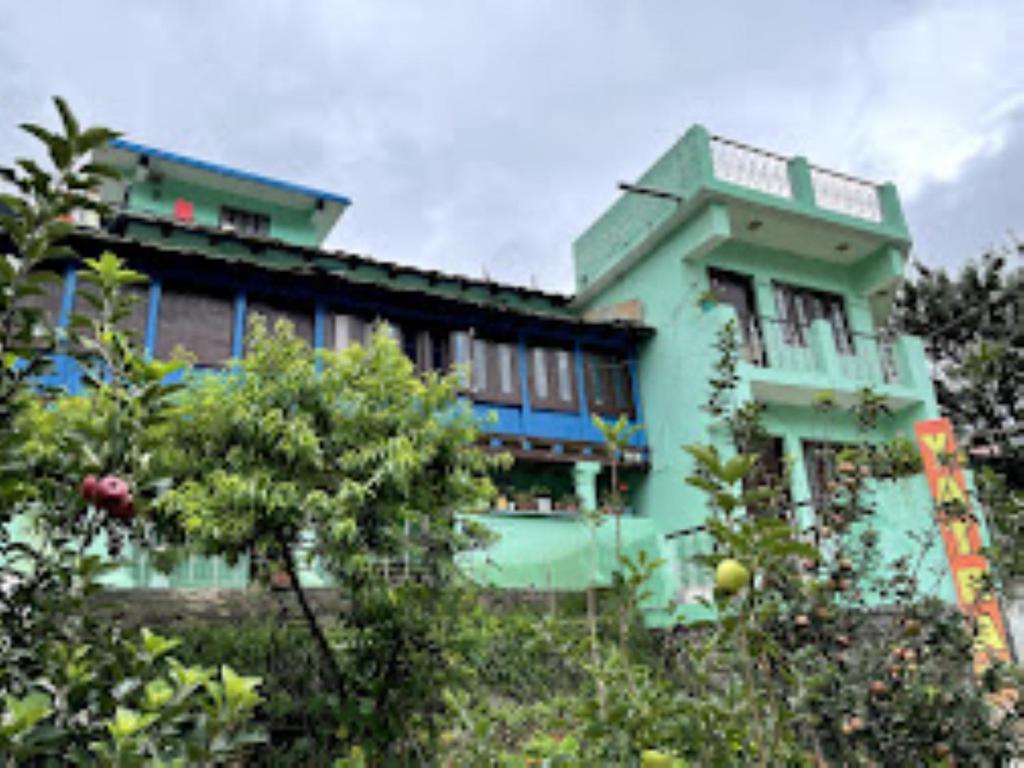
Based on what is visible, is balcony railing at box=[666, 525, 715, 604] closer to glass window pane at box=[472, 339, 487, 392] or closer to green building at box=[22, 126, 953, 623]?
green building at box=[22, 126, 953, 623]

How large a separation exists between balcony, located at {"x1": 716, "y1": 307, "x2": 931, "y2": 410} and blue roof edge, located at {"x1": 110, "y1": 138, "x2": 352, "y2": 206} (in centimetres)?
907

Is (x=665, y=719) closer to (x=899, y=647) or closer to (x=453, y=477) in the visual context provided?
(x=899, y=647)

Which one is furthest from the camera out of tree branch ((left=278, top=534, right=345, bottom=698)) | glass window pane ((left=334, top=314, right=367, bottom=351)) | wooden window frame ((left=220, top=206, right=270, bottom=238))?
wooden window frame ((left=220, top=206, right=270, bottom=238))

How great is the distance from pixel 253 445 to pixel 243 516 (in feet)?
2.26

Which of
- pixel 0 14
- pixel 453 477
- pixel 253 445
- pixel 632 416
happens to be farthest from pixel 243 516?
pixel 632 416

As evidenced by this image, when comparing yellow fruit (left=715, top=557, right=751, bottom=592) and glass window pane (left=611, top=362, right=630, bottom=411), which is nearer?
yellow fruit (left=715, top=557, right=751, bottom=592)

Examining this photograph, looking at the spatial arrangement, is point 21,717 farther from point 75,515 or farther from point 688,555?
point 688,555

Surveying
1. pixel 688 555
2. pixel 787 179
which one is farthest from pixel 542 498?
pixel 787 179

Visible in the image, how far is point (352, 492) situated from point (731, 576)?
4979 millimetres

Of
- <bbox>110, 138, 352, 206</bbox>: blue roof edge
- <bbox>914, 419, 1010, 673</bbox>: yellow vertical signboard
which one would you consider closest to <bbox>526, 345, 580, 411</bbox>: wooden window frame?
<bbox>110, 138, 352, 206</bbox>: blue roof edge

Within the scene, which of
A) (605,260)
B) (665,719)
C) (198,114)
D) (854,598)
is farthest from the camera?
(605,260)

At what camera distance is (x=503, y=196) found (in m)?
21.5

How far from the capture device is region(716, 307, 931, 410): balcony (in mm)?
14625

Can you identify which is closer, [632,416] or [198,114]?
[198,114]
